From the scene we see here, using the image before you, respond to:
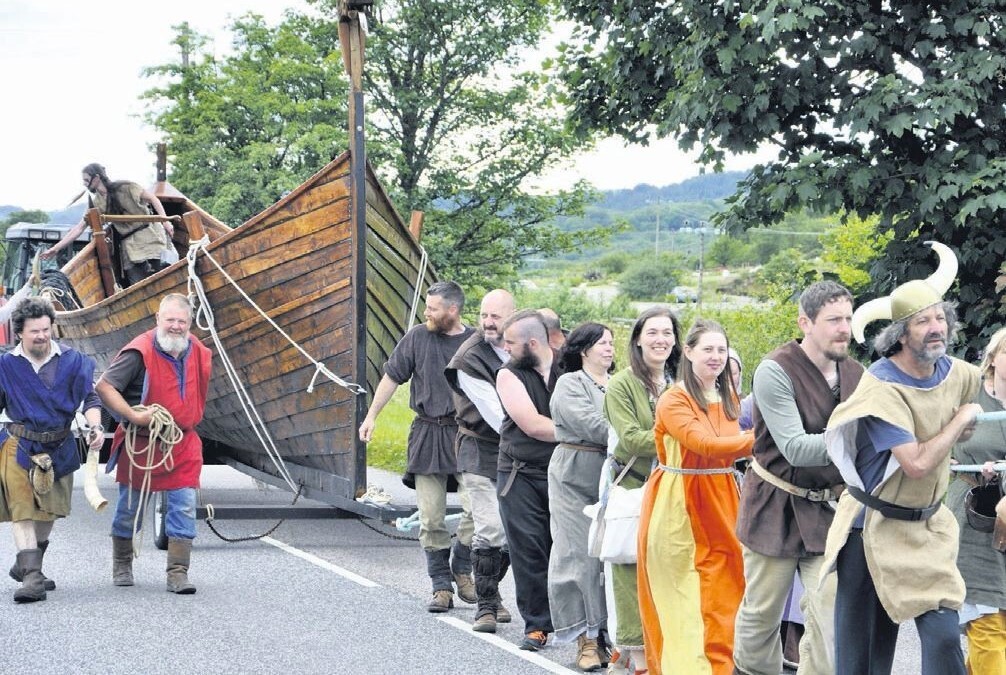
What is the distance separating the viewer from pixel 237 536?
11375 mm

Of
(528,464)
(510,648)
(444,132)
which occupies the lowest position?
(510,648)

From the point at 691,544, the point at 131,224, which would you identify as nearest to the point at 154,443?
the point at 691,544

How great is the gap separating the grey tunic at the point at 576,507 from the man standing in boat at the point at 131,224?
24.9 feet

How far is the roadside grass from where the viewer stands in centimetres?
1691

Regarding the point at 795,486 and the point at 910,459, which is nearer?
the point at 910,459

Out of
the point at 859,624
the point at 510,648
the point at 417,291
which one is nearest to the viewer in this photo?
the point at 859,624

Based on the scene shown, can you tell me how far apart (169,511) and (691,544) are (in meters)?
3.86

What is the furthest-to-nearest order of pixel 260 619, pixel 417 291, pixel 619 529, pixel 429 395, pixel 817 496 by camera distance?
pixel 417 291
pixel 429 395
pixel 260 619
pixel 619 529
pixel 817 496

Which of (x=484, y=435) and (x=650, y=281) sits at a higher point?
(x=650, y=281)

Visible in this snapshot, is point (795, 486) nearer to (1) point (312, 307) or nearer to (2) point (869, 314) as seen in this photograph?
(2) point (869, 314)

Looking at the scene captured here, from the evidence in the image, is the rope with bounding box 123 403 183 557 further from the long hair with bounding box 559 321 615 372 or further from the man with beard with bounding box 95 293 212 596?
the long hair with bounding box 559 321 615 372

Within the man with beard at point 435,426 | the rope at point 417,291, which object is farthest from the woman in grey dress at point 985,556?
the rope at point 417,291

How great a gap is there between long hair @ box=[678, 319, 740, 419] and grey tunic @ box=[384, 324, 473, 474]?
102 inches

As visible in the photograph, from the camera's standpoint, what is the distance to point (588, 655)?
6.94 m
